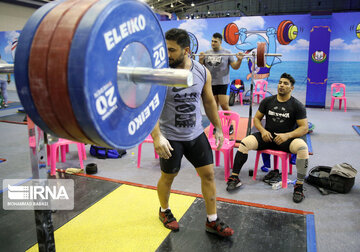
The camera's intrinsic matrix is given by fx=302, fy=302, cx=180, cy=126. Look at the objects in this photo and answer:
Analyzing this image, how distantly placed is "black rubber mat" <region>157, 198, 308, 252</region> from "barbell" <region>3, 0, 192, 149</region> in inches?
55.1

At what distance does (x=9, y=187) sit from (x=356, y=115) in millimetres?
6849

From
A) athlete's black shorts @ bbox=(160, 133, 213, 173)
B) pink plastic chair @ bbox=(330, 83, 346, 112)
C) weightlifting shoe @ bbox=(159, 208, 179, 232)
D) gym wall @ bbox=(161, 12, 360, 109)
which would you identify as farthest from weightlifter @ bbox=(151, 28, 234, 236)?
gym wall @ bbox=(161, 12, 360, 109)

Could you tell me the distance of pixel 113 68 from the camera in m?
0.81

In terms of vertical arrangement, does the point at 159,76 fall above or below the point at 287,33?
below

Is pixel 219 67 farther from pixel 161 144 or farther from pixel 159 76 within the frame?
pixel 159 76

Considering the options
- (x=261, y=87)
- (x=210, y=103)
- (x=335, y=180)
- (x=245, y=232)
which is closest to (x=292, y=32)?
(x=261, y=87)

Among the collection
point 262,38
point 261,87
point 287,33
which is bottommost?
point 261,87

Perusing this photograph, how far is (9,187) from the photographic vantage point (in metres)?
2.97

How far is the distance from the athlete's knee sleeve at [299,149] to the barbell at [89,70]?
235cm

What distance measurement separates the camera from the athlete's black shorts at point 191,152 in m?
2.01

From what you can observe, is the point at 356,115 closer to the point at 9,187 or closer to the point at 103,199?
the point at 103,199

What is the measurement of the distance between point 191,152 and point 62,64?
4.53 ft

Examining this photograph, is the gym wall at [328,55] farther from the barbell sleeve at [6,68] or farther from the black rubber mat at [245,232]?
the barbell sleeve at [6,68]

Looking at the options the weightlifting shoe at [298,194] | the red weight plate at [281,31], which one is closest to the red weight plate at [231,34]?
the red weight plate at [281,31]
